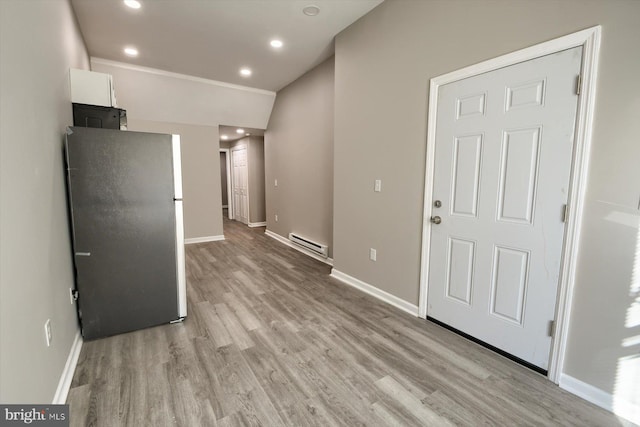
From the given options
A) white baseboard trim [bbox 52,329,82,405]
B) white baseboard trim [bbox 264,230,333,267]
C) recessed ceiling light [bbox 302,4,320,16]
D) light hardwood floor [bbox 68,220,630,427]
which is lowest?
light hardwood floor [bbox 68,220,630,427]

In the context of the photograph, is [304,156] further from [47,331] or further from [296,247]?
[47,331]

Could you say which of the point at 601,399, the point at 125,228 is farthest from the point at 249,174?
the point at 601,399

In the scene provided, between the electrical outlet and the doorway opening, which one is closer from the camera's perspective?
the electrical outlet

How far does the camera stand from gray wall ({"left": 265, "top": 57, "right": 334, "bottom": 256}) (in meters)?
4.11

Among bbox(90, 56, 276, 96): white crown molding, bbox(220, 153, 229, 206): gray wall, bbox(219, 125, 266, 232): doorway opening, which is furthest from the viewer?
bbox(220, 153, 229, 206): gray wall

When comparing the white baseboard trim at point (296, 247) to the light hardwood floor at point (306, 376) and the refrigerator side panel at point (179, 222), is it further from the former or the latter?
the refrigerator side panel at point (179, 222)

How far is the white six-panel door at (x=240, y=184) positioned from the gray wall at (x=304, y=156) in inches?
57.4

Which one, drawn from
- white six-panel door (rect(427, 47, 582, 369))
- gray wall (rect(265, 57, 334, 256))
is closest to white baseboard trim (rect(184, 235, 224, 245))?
gray wall (rect(265, 57, 334, 256))

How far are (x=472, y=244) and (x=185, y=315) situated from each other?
2.56m

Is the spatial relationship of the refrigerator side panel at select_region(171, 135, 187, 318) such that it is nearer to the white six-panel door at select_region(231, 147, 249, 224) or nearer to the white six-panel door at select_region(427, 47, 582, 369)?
the white six-panel door at select_region(427, 47, 582, 369)

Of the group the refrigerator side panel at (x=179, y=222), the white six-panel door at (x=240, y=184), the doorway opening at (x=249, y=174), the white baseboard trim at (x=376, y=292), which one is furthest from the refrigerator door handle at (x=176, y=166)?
the white six-panel door at (x=240, y=184)

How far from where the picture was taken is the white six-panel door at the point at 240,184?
23.5 feet

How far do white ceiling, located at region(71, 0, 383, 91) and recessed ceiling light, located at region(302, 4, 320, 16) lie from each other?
0.04m

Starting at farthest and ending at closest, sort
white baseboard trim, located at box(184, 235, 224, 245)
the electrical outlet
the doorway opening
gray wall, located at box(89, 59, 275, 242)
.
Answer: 1. the doorway opening
2. white baseboard trim, located at box(184, 235, 224, 245)
3. gray wall, located at box(89, 59, 275, 242)
4. the electrical outlet
